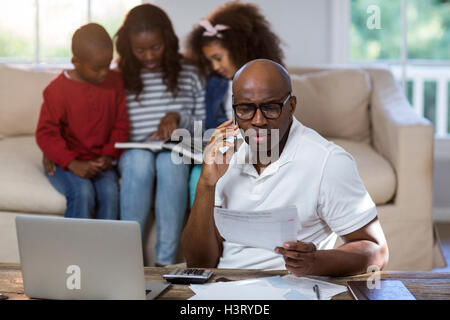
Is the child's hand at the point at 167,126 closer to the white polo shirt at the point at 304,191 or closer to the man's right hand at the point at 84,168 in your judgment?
the man's right hand at the point at 84,168

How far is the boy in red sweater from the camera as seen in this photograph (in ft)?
7.72

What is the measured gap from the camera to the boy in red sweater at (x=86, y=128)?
235cm

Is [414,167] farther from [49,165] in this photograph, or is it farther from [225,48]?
[49,165]

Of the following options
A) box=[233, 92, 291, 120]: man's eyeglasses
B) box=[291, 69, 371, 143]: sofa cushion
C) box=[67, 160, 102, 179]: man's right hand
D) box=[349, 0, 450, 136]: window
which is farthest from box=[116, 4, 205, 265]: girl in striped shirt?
box=[349, 0, 450, 136]: window

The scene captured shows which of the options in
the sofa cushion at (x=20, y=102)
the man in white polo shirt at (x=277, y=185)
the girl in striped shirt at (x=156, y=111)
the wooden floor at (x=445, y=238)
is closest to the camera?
the man in white polo shirt at (x=277, y=185)

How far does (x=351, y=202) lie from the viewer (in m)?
1.36

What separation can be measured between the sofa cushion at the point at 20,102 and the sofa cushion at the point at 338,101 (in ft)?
4.09

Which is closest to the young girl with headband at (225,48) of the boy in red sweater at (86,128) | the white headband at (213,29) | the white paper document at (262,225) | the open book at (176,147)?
the white headband at (213,29)

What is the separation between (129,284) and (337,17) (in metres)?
2.72

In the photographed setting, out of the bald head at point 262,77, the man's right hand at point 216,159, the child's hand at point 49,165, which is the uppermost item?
the bald head at point 262,77

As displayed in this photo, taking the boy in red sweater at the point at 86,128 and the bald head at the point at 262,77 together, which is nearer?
the bald head at the point at 262,77

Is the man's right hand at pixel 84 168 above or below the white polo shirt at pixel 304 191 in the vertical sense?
below

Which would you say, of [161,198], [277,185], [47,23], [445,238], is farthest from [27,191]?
[445,238]
